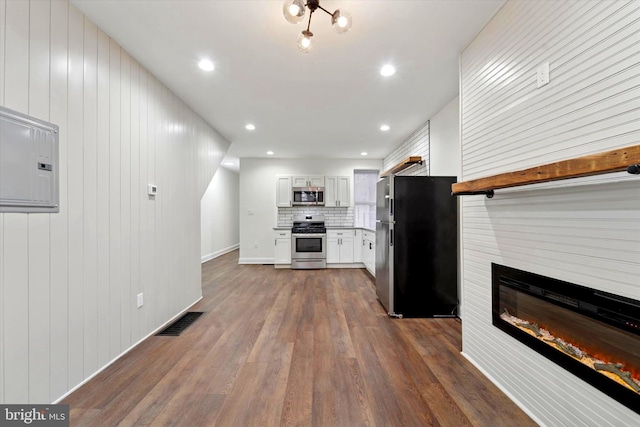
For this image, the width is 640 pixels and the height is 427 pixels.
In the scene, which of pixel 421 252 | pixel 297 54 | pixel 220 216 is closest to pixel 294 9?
pixel 297 54

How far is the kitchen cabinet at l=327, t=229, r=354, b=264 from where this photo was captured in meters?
5.88

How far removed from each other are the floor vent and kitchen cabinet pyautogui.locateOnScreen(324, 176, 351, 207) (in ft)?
12.7

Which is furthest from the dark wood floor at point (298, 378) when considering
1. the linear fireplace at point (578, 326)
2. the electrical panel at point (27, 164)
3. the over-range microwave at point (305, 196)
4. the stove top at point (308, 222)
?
the over-range microwave at point (305, 196)

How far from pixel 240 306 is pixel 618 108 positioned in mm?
3764

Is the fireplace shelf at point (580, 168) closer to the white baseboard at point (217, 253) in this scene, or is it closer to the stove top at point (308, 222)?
the stove top at point (308, 222)

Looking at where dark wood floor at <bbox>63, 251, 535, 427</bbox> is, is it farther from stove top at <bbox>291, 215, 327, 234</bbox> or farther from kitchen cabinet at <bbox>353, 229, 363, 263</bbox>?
stove top at <bbox>291, 215, 327, 234</bbox>

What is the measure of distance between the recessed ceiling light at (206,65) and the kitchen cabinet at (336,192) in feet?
13.2

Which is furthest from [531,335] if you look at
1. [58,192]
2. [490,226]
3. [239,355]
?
[58,192]

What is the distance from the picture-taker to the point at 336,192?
20.4ft

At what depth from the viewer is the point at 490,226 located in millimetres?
1869

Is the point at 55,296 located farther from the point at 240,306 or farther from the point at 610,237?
the point at 610,237

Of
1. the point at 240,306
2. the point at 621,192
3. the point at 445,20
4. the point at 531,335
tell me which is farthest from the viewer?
the point at 240,306

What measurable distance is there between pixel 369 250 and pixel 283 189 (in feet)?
8.47

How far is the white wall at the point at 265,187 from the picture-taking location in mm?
6359
